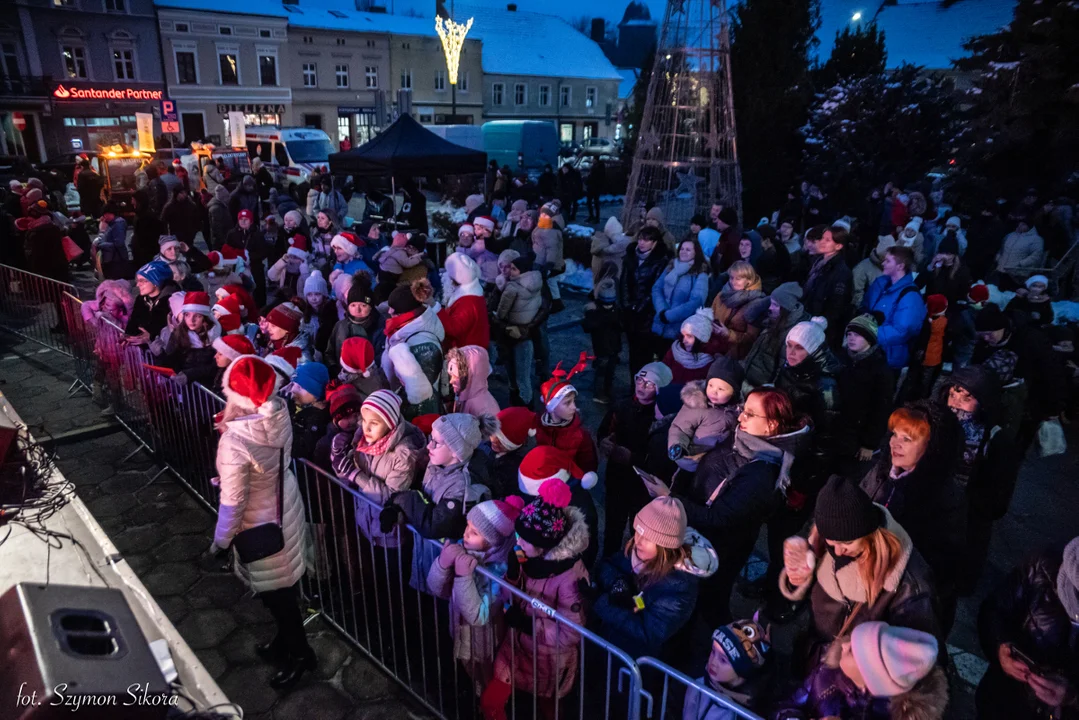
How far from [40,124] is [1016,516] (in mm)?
40928

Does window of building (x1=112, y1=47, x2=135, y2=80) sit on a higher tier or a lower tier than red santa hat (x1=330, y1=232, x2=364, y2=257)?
higher

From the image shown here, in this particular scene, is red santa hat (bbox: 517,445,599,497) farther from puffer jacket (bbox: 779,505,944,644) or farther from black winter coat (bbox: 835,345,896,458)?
black winter coat (bbox: 835,345,896,458)

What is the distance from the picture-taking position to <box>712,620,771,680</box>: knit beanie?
8.90ft

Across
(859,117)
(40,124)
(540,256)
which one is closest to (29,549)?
(540,256)

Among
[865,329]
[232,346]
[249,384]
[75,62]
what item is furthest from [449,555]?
[75,62]

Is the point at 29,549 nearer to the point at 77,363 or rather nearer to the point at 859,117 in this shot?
the point at 77,363

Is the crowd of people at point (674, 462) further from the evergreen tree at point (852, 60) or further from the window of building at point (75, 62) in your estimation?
the window of building at point (75, 62)

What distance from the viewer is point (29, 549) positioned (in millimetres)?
3090

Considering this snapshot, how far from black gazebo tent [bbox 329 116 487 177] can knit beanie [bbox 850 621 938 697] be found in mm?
10685

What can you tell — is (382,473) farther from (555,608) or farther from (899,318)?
(899,318)

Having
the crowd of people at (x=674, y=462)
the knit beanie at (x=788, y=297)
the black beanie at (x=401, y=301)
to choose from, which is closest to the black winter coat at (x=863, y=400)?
the crowd of people at (x=674, y=462)

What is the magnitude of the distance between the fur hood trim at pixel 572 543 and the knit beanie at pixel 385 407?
1.20m

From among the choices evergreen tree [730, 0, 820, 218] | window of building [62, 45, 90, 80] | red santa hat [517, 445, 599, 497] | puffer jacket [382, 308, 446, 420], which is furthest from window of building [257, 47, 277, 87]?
red santa hat [517, 445, 599, 497]

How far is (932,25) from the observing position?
122ft
